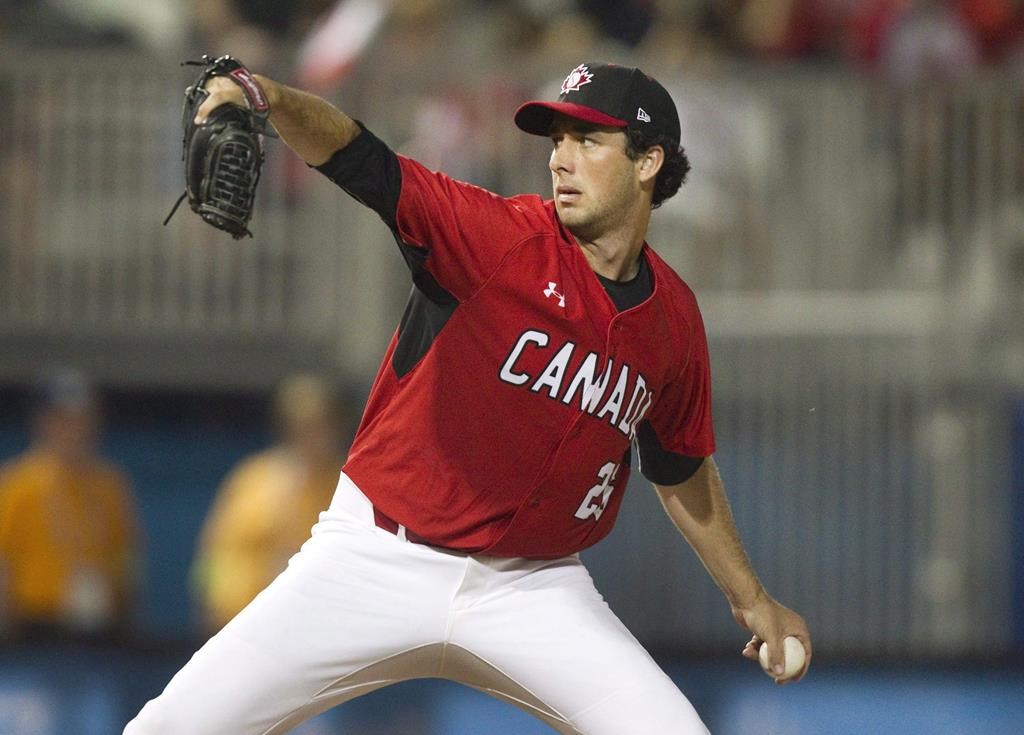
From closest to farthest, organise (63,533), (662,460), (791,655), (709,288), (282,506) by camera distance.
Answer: (791,655)
(662,460)
(282,506)
(63,533)
(709,288)

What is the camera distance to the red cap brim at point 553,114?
402cm

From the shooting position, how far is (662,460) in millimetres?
4512

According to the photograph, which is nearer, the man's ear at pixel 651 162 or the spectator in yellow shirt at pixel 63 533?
the man's ear at pixel 651 162

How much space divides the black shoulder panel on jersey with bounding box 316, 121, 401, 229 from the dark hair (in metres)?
0.61

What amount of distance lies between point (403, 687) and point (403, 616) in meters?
3.13

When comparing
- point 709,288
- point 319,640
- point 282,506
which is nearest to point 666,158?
point 319,640

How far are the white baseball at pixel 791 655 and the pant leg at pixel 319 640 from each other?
899 mm

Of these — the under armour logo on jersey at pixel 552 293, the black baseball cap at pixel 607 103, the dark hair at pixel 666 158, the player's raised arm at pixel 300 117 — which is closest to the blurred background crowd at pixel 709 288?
the dark hair at pixel 666 158

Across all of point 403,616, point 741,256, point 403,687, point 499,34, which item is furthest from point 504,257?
point 499,34

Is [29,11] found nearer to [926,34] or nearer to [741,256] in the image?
[741,256]

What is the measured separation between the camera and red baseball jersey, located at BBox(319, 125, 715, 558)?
13.2 ft

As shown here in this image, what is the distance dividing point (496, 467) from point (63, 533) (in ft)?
14.5

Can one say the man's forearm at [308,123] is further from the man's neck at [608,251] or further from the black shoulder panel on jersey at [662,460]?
the black shoulder panel on jersey at [662,460]

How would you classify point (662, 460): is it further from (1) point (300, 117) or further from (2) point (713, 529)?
(1) point (300, 117)
